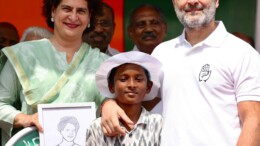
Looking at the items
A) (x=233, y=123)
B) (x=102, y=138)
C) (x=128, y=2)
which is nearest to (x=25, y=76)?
(x=102, y=138)

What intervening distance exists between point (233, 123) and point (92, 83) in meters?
0.86

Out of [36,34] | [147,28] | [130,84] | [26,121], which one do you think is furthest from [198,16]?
[147,28]

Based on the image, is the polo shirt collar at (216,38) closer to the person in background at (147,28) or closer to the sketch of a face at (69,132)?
the sketch of a face at (69,132)

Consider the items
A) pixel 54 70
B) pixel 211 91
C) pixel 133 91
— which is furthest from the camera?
pixel 54 70

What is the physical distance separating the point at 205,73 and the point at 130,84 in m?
0.41

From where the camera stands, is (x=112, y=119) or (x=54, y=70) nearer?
(x=112, y=119)

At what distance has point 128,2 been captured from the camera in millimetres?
5691

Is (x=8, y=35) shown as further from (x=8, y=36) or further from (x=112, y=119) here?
(x=112, y=119)

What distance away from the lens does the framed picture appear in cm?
337

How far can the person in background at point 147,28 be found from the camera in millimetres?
4660

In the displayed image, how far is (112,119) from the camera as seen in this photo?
3145mm

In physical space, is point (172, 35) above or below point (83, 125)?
above

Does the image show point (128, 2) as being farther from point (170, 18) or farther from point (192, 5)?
point (192, 5)

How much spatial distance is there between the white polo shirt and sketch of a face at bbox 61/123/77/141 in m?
0.50
